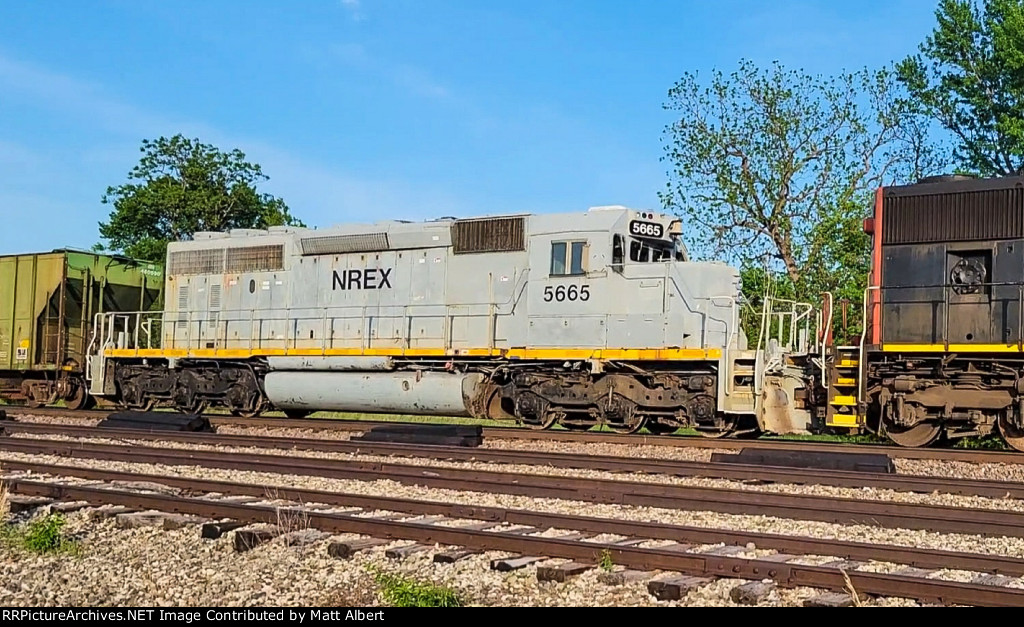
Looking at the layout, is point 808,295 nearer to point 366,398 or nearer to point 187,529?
point 366,398

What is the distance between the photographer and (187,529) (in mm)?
7285

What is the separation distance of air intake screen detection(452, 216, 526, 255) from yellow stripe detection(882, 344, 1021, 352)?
5.55 metres

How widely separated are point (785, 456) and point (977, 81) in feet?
76.8

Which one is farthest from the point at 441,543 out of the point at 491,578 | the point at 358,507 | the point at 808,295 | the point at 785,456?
the point at 808,295

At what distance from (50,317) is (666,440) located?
13.5 metres

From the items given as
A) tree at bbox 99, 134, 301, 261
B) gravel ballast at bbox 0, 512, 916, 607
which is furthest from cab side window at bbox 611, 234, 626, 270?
tree at bbox 99, 134, 301, 261

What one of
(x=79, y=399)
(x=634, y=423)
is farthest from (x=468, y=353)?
(x=79, y=399)

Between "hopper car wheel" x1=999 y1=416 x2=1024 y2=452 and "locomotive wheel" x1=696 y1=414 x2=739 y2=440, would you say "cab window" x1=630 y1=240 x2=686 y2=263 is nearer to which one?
"locomotive wheel" x1=696 y1=414 x2=739 y2=440

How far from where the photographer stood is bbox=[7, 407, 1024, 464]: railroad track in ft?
37.9

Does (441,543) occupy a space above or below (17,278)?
below

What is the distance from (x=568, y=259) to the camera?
1489cm

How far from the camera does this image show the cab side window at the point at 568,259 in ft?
48.5

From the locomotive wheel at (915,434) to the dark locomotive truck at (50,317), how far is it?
50.0 feet

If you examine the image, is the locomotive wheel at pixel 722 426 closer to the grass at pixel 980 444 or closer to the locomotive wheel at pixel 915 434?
the locomotive wheel at pixel 915 434
